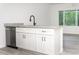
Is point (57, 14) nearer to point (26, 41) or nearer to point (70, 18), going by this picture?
point (70, 18)

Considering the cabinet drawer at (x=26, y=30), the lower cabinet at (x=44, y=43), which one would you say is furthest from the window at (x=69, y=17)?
the cabinet drawer at (x=26, y=30)

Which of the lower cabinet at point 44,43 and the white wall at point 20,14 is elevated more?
the white wall at point 20,14

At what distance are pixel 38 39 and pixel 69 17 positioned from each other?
436 mm

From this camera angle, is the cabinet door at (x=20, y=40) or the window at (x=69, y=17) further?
the cabinet door at (x=20, y=40)

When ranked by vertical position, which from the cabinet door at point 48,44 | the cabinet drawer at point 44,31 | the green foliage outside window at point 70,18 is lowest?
the cabinet door at point 48,44

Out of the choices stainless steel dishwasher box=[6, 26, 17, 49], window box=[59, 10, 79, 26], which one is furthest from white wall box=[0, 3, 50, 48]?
window box=[59, 10, 79, 26]

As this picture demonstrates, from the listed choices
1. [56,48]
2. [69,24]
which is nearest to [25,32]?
[56,48]

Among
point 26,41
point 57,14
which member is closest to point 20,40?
point 26,41

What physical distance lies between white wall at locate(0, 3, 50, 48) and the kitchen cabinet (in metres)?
0.12

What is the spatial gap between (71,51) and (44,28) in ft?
1.27

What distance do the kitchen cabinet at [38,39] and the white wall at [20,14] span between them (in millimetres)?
123

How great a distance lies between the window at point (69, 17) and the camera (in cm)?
114

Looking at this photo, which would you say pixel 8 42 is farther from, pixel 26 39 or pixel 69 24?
pixel 69 24

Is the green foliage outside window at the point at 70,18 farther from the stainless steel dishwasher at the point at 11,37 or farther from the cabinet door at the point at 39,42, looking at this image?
the stainless steel dishwasher at the point at 11,37
